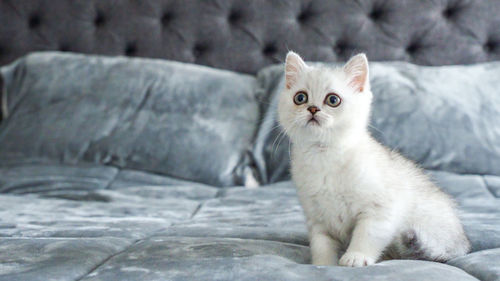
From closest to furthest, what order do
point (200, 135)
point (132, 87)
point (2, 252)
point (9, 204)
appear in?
point (2, 252) < point (9, 204) < point (200, 135) < point (132, 87)

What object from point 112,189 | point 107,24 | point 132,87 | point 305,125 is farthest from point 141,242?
point 107,24

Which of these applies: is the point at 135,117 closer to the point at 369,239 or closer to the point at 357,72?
the point at 357,72

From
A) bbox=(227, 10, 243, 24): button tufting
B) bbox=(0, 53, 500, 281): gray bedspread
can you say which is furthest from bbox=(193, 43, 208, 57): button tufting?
bbox=(0, 53, 500, 281): gray bedspread

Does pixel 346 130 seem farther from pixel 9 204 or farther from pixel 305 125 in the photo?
pixel 9 204

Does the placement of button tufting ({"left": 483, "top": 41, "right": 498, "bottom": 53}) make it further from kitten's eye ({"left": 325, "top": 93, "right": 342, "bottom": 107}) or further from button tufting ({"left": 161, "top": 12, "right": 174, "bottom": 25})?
kitten's eye ({"left": 325, "top": 93, "right": 342, "bottom": 107})

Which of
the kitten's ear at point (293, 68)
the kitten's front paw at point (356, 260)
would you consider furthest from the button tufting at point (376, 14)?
the kitten's front paw at point (356, 260)

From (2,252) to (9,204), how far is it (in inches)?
20.3

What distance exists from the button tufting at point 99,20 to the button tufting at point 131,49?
14 centimetres

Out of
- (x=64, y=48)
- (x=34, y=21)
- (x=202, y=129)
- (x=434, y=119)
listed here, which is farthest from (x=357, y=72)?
(x=34, y=21)

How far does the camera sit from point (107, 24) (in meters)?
2.07

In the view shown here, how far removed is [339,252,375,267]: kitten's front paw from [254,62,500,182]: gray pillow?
0.63m

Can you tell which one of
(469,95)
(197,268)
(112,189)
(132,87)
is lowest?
(112,189)

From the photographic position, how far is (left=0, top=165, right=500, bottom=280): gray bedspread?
2.06 ft

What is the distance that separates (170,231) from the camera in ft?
3.09
